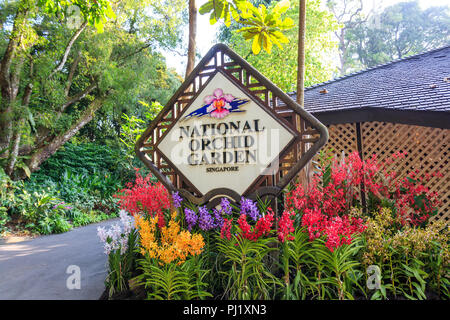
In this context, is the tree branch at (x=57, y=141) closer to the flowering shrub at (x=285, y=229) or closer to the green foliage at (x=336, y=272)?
the flowering shrub at (x=285, y=229)

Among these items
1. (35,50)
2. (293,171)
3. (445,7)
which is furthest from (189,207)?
(445,7)

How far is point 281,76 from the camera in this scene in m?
13.0

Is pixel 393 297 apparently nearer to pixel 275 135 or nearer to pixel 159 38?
pixel 275 135

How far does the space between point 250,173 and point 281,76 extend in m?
10.7

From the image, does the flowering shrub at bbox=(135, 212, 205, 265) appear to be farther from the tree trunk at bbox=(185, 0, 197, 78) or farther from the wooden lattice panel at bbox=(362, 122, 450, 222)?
the wooden lattice panel at bbox=(362, 122, 450, 222)

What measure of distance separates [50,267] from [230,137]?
11.4ft

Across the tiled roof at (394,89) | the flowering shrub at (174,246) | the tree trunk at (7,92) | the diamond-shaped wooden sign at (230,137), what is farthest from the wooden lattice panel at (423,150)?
the tree trunk at (7,92)

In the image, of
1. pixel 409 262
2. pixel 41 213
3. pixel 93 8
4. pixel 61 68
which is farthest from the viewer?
pixel 61 68

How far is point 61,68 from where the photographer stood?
404 inches

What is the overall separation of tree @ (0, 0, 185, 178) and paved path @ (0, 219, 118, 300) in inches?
147

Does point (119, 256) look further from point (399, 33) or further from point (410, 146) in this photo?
point (399, 33)

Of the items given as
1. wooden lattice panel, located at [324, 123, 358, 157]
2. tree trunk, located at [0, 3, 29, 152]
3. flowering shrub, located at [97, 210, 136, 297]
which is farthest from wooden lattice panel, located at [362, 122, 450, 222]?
tree trunk, located at [0, 3, 29, 152]

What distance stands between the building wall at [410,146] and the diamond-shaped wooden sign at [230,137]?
2.74 m

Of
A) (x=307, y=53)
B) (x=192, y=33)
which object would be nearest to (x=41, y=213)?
(x=192, y=33)
